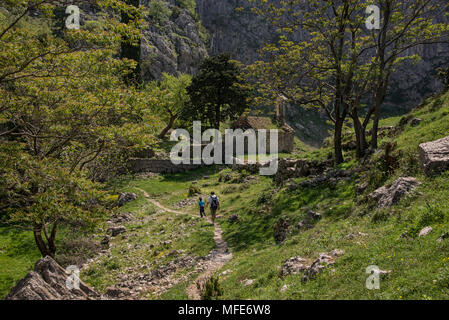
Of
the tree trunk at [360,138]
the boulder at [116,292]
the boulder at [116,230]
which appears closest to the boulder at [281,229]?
the boulder at [116,292]

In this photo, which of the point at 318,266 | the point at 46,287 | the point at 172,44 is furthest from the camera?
the point at 172,44

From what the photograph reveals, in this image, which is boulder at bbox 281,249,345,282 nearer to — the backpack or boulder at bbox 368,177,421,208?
boulder at bbox 368,177,421,208

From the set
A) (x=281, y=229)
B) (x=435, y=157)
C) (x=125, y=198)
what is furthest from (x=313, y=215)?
(x=125, y=198)

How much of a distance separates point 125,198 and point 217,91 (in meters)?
24.9

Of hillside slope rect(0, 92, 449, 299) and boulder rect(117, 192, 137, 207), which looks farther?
boulder rect(117, 192, 137, 207)

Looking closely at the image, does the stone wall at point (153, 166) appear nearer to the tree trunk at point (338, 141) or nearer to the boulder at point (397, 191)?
the tree trunk at point (338, 141)

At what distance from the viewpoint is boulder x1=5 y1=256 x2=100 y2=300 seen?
743 centimetres

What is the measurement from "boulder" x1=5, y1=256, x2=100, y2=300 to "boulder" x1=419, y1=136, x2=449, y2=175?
12043 mm

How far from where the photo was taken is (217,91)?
151 feet

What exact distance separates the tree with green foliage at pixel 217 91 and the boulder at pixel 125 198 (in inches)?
901

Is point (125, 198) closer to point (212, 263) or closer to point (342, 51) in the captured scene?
point (212, 263)

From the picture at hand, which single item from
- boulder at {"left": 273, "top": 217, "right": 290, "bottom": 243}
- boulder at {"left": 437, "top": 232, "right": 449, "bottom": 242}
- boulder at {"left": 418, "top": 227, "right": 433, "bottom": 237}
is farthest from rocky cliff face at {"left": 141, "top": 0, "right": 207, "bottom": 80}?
boulder at {"left": 437, "top": 232, "right": 449, "bottom": 242}

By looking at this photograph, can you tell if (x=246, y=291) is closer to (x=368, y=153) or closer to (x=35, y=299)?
(x=35, y=299)

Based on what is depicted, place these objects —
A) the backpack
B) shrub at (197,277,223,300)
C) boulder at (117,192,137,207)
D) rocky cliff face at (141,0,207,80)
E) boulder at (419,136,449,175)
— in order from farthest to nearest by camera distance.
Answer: rocky cliff face at (141,0,207,80) < boulder at (117,192,137,207) < the backpack < boulder at (419,136,449,175) < shrub at (197,277,223,300)
